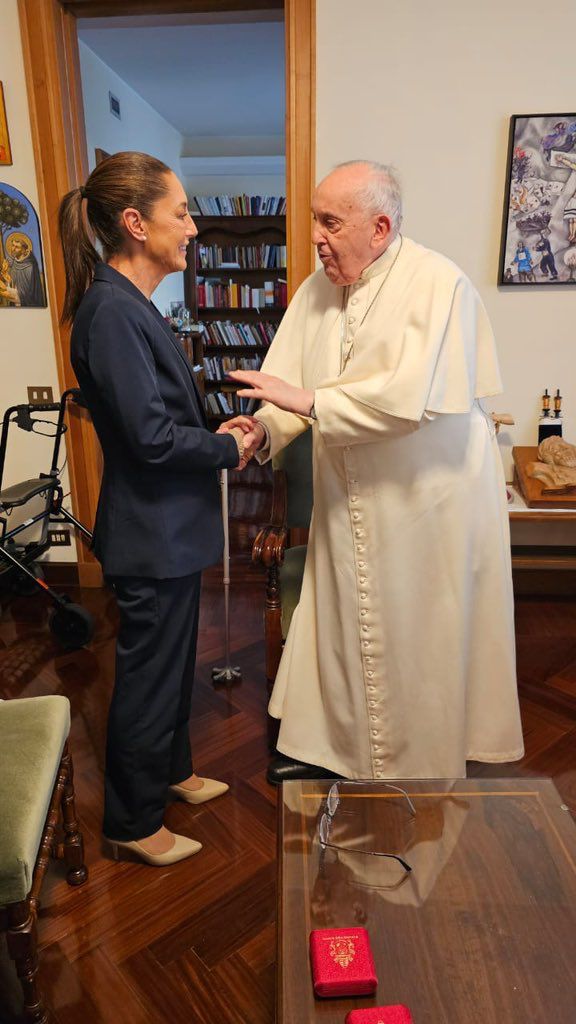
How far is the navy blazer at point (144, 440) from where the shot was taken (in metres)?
1.54

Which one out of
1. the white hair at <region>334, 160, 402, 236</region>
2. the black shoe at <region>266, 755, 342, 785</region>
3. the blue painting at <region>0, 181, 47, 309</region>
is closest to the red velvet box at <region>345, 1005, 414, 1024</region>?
the black shoe at <region>266, 755, 342, 785</region>

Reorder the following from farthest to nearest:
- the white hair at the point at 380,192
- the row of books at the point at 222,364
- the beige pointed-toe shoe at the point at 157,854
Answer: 1. the row of books at the point at 222,364
2. the beige pointed-toe shoe at the point at 157,854
3. the white hair at the point at 380,192

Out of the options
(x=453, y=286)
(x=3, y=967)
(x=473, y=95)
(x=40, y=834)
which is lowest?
(x=3, y=967)

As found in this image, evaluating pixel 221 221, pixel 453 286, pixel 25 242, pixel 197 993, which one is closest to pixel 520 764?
pixel 197 993

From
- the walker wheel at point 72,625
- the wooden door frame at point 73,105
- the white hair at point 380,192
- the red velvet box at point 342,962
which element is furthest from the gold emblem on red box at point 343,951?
the wooden door frame at point 73,105

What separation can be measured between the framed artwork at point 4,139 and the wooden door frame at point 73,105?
13 cm

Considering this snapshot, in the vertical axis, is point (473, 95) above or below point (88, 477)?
above

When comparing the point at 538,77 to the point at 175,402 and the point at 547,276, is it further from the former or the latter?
the point at 175,402

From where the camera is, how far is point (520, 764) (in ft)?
7.68

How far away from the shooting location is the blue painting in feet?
10.8

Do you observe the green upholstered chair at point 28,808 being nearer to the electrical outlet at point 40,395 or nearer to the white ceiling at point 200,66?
the electrical outlet at point 40,395

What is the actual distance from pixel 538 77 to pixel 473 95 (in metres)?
0.26

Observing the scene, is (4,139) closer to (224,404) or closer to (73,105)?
(73,105)

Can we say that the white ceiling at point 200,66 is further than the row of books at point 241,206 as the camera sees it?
No
